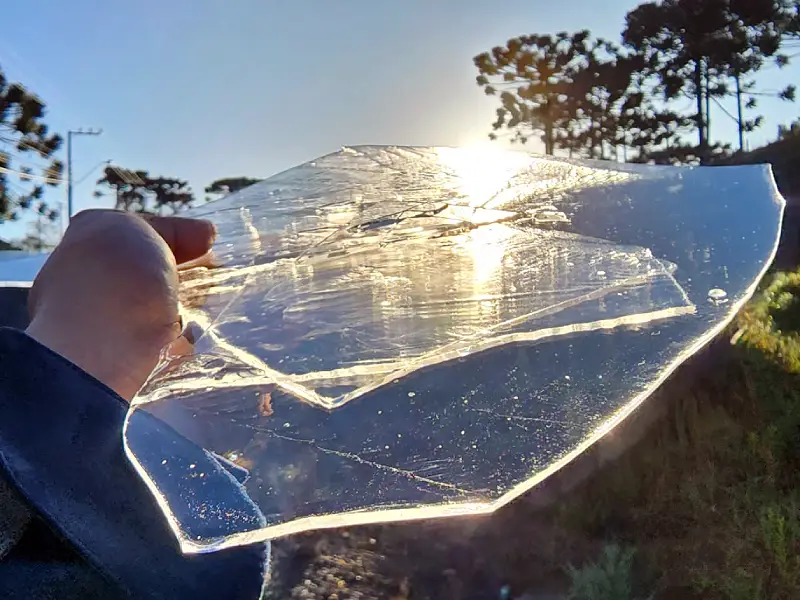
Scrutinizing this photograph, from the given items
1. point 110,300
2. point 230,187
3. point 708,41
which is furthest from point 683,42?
point 110,300

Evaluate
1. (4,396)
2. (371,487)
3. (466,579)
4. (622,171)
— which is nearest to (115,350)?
(4,396)

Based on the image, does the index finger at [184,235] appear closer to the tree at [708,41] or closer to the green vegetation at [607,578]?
the green vegetation at [607,578]

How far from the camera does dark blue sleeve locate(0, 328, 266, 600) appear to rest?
469mm

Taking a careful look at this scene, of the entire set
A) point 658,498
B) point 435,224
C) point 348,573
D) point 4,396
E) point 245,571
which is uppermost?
point 435,224

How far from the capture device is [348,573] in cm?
295

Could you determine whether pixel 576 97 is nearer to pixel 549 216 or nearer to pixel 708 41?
pixel 708 41

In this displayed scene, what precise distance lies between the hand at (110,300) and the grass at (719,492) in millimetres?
2164

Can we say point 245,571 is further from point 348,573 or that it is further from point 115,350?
point 348,573

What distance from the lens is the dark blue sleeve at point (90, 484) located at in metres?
0.47

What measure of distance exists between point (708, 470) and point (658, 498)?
0.22 m

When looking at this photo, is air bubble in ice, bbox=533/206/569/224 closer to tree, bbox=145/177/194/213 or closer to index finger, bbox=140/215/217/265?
index finger, bbox=140/215/217/265

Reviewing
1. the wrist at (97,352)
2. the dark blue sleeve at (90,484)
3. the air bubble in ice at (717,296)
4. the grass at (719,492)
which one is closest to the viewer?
the dark blue sleeve at (90,484)

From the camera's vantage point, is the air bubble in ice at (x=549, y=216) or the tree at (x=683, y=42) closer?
the air bubble in ice at (x=549, y=216)

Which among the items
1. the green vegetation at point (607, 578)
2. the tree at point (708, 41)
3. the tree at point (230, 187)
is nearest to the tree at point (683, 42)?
the tree at point (708, 41)
